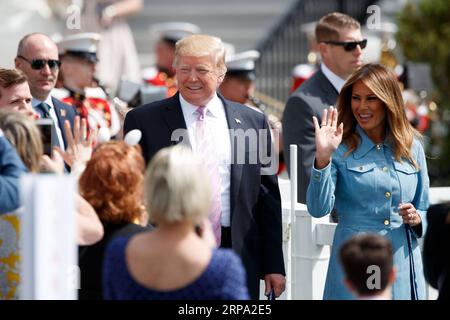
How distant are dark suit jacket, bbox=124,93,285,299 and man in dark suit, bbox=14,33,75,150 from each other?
954 millimetres

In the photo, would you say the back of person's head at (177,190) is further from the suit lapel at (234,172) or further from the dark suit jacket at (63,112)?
the dark suit jacket at (63,112)

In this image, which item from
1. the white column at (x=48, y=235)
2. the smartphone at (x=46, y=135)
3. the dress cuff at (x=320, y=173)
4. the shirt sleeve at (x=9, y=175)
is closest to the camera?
the white column at (x=48, y=235)

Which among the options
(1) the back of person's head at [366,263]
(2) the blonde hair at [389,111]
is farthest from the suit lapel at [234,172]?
(1) the back of person's head at [366,263]

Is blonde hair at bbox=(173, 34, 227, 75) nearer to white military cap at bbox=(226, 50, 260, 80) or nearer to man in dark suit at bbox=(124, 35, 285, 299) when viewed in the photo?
man in dark suit at bbox=(124, 35, 285, 299)

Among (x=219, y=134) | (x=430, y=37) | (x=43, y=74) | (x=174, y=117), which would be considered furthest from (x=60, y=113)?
(x=430, y=37)

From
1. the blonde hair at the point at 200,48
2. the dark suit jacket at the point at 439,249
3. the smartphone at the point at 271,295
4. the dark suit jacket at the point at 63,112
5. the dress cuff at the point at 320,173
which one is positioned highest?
the blonde hair at the point at 200,48

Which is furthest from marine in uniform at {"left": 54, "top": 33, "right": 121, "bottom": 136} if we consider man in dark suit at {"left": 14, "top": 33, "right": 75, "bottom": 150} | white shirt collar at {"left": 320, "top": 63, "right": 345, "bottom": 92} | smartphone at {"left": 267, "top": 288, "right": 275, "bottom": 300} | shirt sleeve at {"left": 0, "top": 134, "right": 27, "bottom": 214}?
shirt sleeve at {"left": 0, "top": 134, "right": 27, "bottom": 214}

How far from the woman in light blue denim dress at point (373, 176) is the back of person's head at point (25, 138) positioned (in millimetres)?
1381

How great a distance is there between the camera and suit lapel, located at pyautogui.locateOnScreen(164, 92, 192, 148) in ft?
17.8

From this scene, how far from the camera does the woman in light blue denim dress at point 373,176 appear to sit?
5.25 meters

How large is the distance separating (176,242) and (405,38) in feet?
43.6

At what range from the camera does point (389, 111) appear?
18.1ft

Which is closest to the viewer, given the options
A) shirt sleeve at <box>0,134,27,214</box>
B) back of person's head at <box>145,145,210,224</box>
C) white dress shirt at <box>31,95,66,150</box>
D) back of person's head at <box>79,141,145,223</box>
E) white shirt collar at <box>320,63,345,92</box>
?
back of person's head at <box>145,145,210,224</box>
